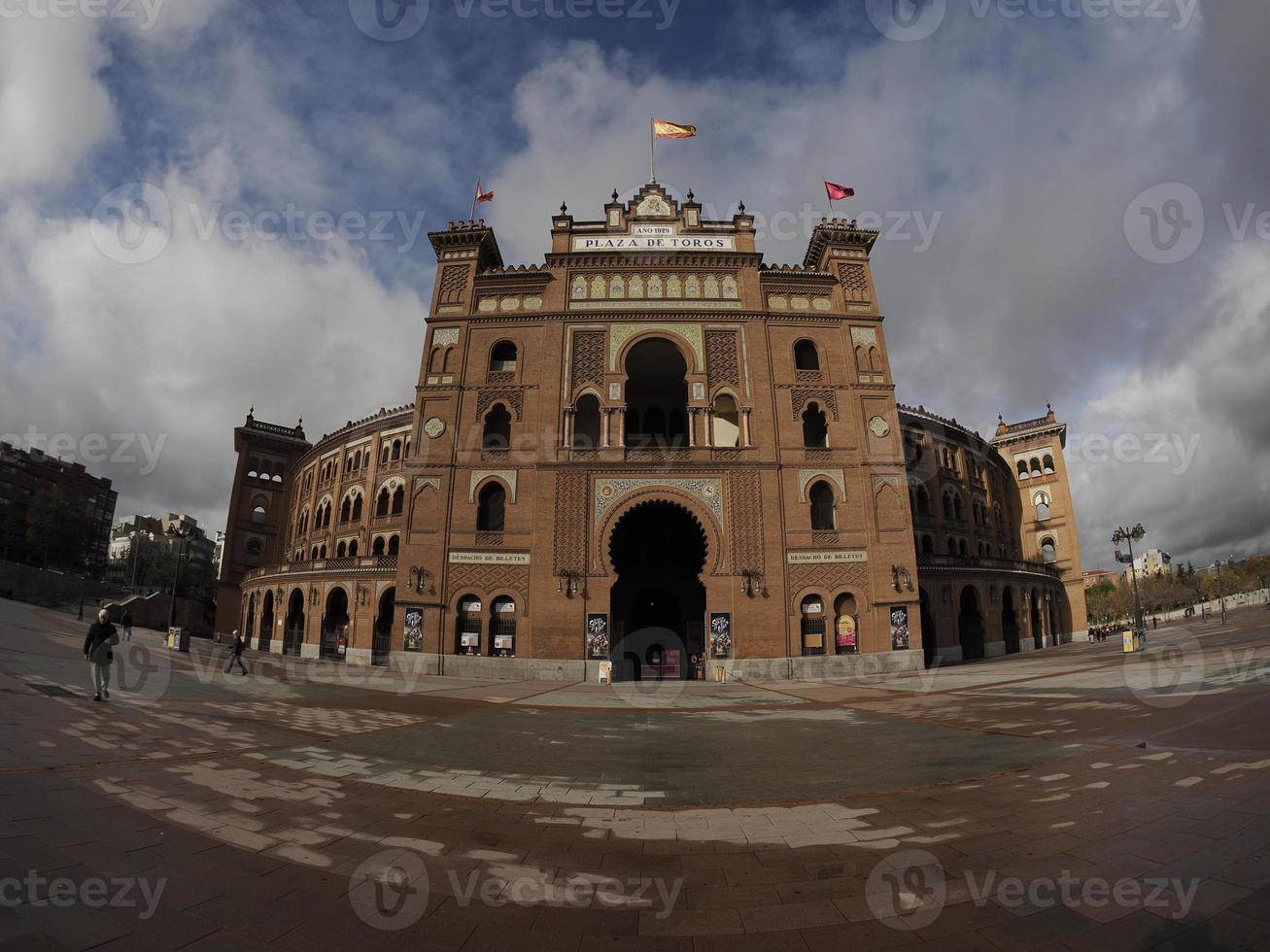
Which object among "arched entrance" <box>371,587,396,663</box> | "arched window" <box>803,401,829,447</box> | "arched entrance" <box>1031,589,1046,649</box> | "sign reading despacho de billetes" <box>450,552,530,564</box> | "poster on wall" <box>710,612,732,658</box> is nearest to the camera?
"poster on wall" <box>710,612,732,658</box>

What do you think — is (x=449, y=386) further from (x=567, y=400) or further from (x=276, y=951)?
(x=276, y=951)

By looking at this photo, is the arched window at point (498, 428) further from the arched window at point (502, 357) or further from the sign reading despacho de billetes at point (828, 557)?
the sign reading despacho de billetes at point (828, 557)

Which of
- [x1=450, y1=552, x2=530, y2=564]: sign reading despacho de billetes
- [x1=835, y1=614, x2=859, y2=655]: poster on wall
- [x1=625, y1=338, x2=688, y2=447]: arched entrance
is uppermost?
[x1=625, y1=338, x2=688, y2=447]: arched entrance

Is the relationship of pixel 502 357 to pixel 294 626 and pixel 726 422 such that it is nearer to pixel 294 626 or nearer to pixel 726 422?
pixel 726 422

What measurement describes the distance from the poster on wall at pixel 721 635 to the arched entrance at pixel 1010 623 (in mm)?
23204

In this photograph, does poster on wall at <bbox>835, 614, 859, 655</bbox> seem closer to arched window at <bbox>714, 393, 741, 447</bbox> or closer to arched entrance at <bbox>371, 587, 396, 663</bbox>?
arched window at <bbox>714, 393, 741, 447</bbox>

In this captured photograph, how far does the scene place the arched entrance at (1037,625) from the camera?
39.1 m

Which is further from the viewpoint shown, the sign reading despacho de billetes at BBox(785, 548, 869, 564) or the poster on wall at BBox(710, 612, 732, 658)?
the sign reading despacho de billetes at BBox(785, 548, 869, 564)

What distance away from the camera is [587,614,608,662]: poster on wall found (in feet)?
80.0

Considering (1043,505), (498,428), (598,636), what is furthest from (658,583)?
(1043,505)

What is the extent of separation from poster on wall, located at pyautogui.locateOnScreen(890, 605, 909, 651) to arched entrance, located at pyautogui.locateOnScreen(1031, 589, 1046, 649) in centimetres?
2077

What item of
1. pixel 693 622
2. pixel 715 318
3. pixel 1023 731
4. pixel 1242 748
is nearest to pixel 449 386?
pixel 715 318

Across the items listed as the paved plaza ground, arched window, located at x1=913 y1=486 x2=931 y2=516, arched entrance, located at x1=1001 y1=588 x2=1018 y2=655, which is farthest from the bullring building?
the paved plaza ground

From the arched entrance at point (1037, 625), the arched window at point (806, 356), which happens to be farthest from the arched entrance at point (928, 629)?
the arched window at point (806, 356)
